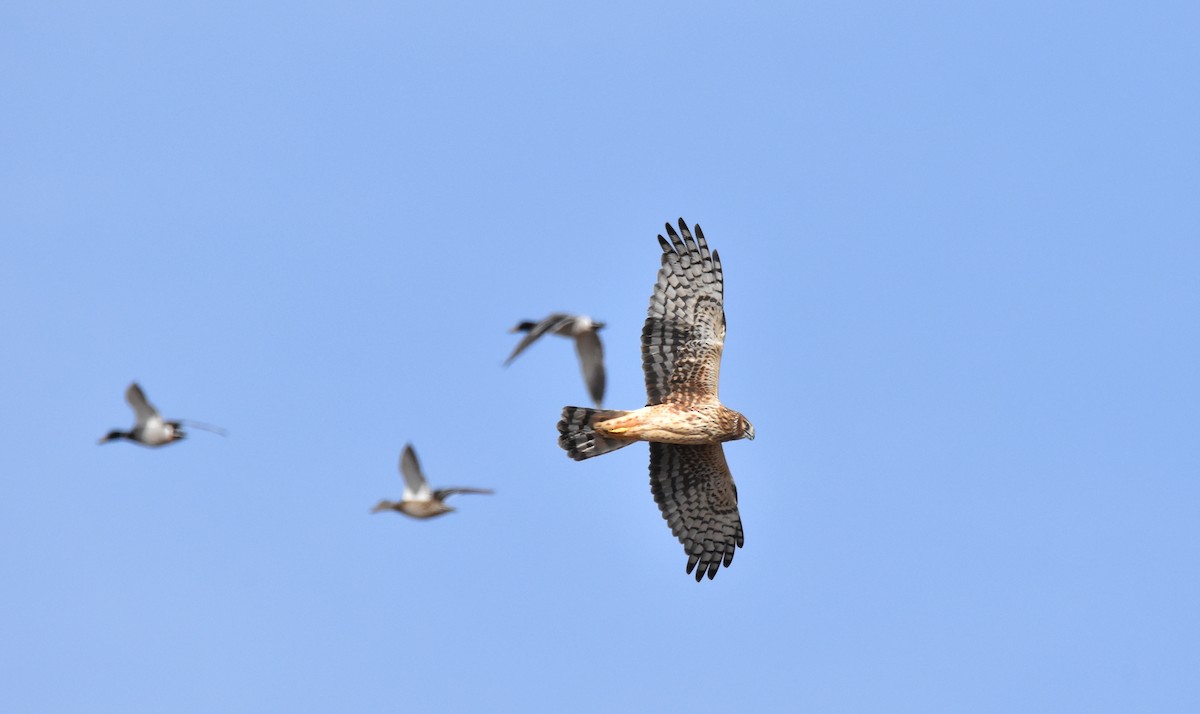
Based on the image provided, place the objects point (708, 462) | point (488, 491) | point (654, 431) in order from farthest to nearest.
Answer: point (708, 462), point (654, 431), point (488, 491)

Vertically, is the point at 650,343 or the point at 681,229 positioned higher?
the point at 681,229

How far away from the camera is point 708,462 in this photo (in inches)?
728

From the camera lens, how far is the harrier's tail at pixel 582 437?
1762 cm

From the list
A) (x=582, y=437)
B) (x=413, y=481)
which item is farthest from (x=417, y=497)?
(x=582, y=437)

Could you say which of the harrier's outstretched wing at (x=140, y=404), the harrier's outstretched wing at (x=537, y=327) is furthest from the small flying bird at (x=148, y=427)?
the harrier's outstretched wing at (x=537, y=327)

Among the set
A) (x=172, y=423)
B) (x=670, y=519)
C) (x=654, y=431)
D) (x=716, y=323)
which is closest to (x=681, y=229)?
(x=716, y=323)

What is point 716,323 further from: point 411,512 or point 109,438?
point 109,438

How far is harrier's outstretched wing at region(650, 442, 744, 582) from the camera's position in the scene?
18656mm

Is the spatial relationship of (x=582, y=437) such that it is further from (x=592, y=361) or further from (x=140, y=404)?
(x=140, y=404)

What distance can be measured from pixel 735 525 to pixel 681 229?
355 centimetres

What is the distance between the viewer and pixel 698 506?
61.9ft

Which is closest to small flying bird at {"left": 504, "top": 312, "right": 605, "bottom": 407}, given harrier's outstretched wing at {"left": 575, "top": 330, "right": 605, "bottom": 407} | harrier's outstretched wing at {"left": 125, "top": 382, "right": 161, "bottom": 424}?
harrier's outstretched wing at {"left": 575, "top": 330, "right": 605, "bottom": 407}

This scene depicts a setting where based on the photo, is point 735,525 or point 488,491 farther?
point 735,525

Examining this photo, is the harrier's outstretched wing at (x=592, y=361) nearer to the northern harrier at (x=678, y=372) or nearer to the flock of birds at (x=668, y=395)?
the flock of birds at (x=668, y=395)
